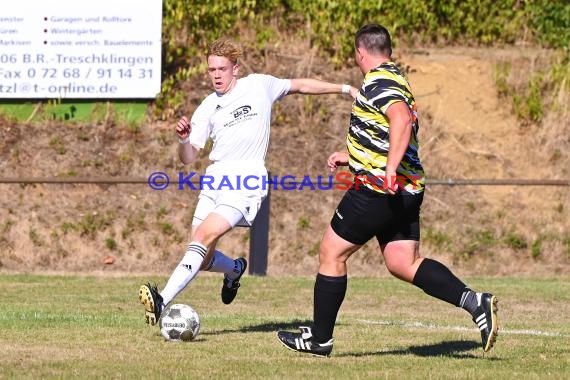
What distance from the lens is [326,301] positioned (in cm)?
770

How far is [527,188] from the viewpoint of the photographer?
18.8 meters

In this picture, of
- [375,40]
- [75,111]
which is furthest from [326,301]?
[75,111]

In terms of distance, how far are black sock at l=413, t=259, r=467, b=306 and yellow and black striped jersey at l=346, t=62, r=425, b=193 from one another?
1.62ft

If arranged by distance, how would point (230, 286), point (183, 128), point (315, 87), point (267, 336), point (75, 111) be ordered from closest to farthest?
point (183, 128)
point (267, 336)
point (315, 87)
point (230, 286)
point (75, 111)

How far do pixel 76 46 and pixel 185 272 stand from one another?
10443 mm

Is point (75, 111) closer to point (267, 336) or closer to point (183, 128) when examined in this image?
point (183, 128)

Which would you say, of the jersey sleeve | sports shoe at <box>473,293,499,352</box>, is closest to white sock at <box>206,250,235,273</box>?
the jersey sleeve

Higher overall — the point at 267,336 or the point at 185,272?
the point at 185,272

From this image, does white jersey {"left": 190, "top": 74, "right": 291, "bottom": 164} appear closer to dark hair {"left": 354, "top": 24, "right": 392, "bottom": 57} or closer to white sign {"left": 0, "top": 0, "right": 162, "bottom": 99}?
dark hair {"left": 354, "top": 24, "right": 392, "bottom": 57}

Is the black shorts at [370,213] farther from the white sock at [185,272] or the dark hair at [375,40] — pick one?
the white sock at [185,272]

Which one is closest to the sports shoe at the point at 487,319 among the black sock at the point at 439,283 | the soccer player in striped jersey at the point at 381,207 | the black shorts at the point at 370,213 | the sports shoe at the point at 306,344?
the soccer player in striped jersey at the point at 381,207

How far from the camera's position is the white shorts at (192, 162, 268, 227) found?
8.83m

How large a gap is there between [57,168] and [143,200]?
138 centimetres

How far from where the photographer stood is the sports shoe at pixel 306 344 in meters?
7.75
